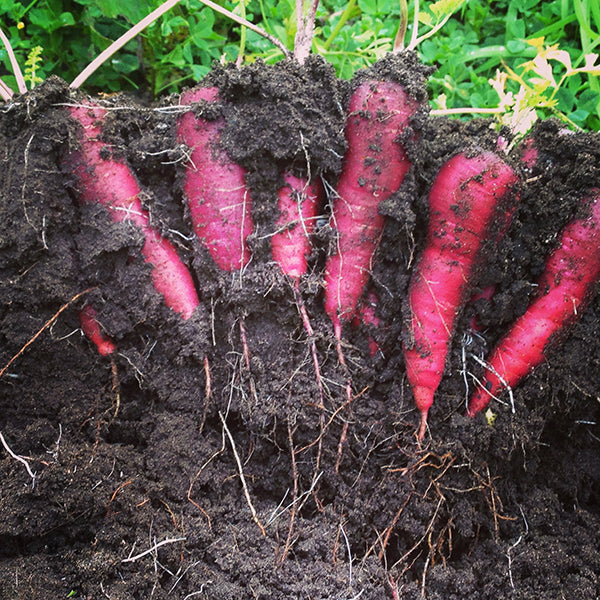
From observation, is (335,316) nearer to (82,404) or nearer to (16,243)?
(82,404)

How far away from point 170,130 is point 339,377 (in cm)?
89

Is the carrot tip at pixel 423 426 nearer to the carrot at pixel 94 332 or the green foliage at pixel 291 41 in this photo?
the carrot at pixel 94 332

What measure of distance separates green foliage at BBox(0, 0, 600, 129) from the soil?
69 cm

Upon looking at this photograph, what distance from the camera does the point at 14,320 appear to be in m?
1.53

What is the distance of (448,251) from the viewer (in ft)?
5.11

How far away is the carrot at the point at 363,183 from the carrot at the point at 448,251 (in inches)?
5.8

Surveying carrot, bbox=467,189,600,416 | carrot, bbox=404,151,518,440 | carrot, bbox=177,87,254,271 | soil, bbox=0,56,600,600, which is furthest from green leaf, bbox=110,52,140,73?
carrot, bbox=467,189,600,416

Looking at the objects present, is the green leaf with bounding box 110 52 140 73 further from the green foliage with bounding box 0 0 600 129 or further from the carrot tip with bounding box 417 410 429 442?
the carrot tip with bounding box 417 410 429 442

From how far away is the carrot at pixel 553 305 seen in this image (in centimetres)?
153

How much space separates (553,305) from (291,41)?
1.47 metres

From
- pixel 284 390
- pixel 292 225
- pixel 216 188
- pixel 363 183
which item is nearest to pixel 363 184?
pixel 363 183

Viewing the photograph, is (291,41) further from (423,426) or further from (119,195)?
(423,426)

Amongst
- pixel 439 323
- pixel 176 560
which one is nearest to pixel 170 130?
pixel 439 323

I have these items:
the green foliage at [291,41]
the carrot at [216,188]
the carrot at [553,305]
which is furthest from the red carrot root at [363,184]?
the green foliage at [291,41]
